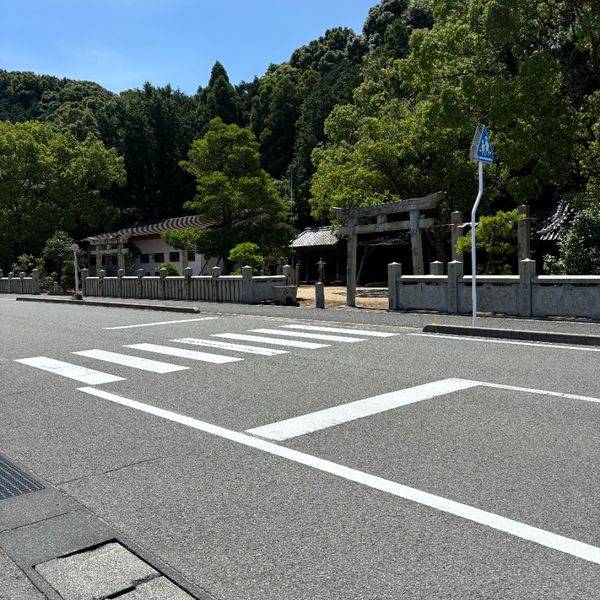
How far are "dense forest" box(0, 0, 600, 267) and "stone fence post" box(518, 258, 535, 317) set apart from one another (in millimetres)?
5713

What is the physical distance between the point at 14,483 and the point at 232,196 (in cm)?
2554

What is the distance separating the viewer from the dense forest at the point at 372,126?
18984mm

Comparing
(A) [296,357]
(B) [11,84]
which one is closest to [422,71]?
(A) [296,357]

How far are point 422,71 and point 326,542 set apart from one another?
2164 centimetres

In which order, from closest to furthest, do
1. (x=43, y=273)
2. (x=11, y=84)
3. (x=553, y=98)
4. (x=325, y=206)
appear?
A: 1. (x=553, y=98)
2. (x=325, y=206)
3. (x=43, y=273)
4. (x=11, y=84)

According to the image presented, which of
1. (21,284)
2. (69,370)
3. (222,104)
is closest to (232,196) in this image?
(21,284)

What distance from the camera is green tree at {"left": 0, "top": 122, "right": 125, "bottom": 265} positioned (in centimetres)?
4481

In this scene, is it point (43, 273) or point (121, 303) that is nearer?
point (121, 303)

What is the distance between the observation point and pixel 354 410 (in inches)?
230

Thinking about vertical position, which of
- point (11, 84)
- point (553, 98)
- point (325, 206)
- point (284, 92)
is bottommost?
point (325, 206)

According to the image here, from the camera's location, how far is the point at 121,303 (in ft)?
76.0

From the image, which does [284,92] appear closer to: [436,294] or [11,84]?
[11,84]

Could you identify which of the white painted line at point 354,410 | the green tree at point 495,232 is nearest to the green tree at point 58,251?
the green tree at point 495,232

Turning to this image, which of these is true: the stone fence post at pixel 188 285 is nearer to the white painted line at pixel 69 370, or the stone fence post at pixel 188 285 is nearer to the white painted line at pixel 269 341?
the white painted line at pixel 269 341
